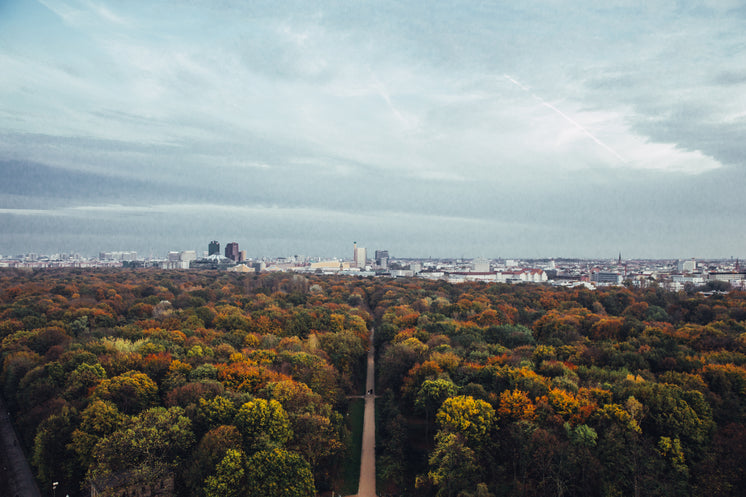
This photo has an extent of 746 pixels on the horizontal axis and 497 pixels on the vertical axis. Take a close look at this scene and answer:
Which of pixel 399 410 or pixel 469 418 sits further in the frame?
pixel 399 410

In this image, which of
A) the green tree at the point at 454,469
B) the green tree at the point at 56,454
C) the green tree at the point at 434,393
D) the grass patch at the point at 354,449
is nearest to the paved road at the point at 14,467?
the green tree at the point at 56,454

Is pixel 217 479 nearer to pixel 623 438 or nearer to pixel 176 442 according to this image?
pixel 176 442

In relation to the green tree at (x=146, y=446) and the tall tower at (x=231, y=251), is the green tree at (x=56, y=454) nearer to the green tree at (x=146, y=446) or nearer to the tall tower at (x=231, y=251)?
the green tree at (x=146, y=446)

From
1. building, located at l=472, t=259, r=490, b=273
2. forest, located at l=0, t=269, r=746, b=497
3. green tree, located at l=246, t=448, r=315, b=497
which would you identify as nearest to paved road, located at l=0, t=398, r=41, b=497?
forest, located at l=0, t=269, r=746, b=497

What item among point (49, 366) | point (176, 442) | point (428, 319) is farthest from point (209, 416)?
point (428, 319)

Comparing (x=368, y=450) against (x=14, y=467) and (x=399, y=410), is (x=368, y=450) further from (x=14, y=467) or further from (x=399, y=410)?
(x=14, y=467)

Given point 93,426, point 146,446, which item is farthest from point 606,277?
point 93,426
